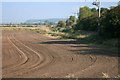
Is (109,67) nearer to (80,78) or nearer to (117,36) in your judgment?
(80,78)

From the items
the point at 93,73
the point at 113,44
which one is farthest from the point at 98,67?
the point at 113,44

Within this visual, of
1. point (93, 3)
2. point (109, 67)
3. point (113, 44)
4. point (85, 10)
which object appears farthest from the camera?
point (85, 10)

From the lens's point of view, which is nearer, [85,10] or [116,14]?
[116,14]

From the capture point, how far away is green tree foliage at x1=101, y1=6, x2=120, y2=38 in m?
41.2

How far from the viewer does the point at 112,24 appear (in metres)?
41.6

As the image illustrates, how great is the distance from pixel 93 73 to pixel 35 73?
2887 mm

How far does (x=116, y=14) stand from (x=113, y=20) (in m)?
0.97

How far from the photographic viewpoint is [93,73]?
16.7 metres

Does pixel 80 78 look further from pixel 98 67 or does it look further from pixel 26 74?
pixel 98 67

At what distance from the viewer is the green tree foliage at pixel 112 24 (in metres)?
41.2

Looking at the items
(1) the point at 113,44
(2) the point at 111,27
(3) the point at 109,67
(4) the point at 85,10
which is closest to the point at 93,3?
(2) the point at 111,27

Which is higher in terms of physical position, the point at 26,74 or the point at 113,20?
the point at 113,20

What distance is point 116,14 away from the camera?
1651 inches

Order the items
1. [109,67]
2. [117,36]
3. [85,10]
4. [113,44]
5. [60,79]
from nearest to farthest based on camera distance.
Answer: [60,79], [109,67], [113,44], [117,36], [85,10]
